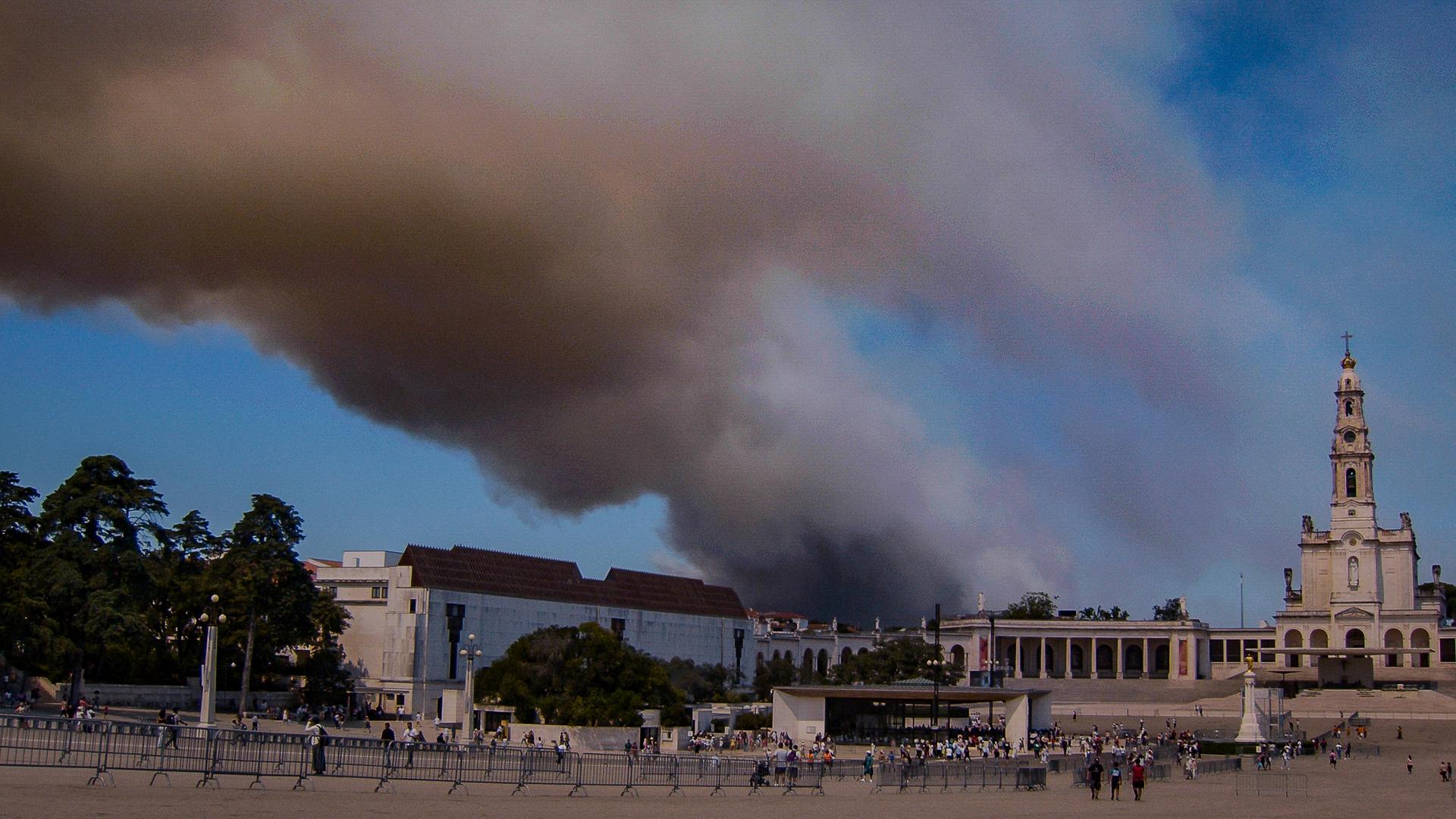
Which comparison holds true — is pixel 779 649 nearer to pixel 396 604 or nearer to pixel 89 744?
pixel 396 604

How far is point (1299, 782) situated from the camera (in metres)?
48.1

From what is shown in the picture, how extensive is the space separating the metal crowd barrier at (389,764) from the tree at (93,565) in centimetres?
2479

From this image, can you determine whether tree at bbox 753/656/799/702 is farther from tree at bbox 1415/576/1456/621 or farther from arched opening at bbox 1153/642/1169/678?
tree at bbox 1415/576/1456/621

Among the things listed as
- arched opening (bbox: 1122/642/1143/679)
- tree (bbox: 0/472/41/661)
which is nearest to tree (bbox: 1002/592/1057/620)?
arched opening (bbox: 1122/642/1143/679)

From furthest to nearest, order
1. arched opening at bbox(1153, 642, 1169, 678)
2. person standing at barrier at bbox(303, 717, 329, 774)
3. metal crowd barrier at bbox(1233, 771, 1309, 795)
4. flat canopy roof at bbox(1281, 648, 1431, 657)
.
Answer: arched opening at bbox(1153, 642, 1169, 678) → flat canopy roof at bbox(1281, 648, 1431, 657) → metal crowd barrier at bbox(1233, 771, 1309, 795) → person standing at barrier at bbox(303, 717, 329, 774)

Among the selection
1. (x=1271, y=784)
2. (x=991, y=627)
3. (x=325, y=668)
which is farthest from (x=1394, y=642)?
(x=325, y=668)

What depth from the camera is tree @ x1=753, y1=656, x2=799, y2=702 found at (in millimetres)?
106250

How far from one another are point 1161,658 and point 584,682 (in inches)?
3048

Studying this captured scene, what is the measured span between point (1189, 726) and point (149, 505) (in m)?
60.3

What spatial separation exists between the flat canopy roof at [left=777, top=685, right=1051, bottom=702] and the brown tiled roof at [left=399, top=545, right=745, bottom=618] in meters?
37.3

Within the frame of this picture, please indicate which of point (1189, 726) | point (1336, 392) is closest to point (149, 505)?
point (1189, 726)

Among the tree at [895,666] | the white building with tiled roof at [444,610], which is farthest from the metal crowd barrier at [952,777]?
the tree at [895,666]

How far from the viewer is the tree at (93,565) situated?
58000mm

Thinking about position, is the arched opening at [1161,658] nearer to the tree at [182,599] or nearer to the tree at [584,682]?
the tree at [584,682]
